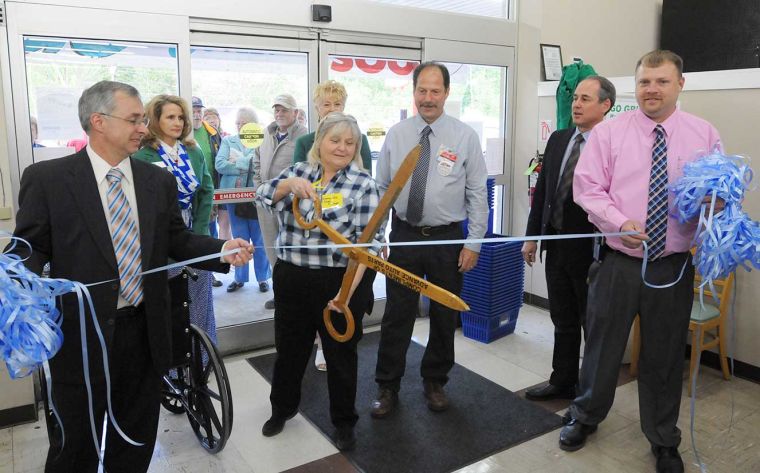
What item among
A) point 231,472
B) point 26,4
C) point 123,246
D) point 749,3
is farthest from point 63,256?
point 749,3

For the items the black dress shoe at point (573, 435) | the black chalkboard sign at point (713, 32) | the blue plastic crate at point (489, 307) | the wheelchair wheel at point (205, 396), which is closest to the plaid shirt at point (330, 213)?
the wheelchair wheel at point (205, 396)

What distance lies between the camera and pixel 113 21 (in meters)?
3.31

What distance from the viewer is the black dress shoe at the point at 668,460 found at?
8.39ft

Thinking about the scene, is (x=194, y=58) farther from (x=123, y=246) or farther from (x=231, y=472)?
(x=231, y=472)

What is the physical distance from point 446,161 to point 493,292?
5.04 ft

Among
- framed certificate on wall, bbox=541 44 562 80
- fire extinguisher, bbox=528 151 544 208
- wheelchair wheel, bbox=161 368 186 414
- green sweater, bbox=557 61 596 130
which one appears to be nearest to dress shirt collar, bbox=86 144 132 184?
wheelchair wheel, bbox=161 368 186 414

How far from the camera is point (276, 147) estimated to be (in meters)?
3.98

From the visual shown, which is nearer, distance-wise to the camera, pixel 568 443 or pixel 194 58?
pixel 568 443

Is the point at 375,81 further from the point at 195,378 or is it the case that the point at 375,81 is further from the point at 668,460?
the point at 668,460

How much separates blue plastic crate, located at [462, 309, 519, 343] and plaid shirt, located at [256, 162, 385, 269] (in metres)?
1.92

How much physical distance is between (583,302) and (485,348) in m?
1.21

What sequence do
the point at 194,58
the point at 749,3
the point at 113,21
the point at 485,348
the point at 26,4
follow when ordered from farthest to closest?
1. the point at 749,3
2. the point at 485,348
3. the point at 194,58
4. the point at 113,21
5. the point at 26,4

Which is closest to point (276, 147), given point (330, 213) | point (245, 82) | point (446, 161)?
point (245, 82)

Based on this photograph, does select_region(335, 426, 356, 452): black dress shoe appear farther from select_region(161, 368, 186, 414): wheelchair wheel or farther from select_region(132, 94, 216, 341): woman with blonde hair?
select_region(132, 94, 216, 341): woman with blonde hair
